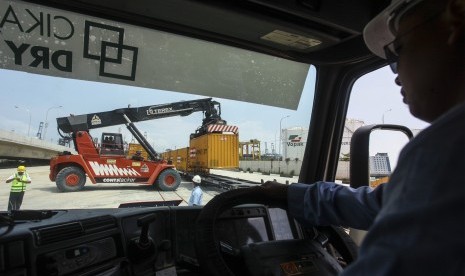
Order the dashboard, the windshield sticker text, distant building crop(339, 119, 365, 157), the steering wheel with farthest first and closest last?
distant building crop(339, 119, 365, 157) → the windshield sticker text → the dashboard → the steering wheel

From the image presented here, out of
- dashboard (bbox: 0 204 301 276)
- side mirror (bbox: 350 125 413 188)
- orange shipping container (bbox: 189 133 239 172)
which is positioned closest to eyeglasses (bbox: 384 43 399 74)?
dashboard (bbox: 0 204 301 276)

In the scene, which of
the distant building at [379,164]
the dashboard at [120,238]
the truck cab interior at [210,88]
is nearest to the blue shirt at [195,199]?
the dashboard at [120,238]

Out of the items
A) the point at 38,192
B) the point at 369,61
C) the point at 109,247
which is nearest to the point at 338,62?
the point at 369,61

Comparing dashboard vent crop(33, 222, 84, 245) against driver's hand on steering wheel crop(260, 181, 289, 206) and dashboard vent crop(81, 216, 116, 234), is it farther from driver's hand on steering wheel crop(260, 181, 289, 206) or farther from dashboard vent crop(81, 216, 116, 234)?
driver's hand on steering wheel crop(260, 181, 289, 206)

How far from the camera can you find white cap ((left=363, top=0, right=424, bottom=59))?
0.96 meters

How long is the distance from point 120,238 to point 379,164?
1557mm

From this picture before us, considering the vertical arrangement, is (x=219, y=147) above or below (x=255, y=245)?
above

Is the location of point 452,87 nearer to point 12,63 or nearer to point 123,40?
point 123,40

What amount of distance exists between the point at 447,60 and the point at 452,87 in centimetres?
5

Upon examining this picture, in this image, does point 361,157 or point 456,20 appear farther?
point 361,157

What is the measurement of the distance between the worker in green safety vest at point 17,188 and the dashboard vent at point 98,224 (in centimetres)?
74

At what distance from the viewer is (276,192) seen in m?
1.34

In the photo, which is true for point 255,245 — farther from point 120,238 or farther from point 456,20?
point 456,20

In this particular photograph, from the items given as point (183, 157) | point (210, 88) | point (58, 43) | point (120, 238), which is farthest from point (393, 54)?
point (183, 157)
